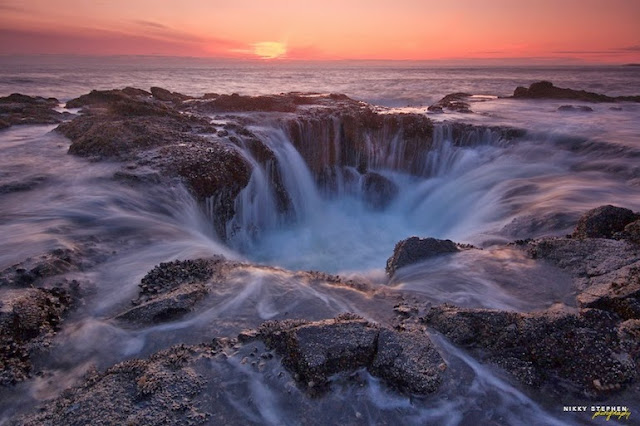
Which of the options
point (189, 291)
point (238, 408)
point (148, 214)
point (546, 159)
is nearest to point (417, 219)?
point (546, 159)

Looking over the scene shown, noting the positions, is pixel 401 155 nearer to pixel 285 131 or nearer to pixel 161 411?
pixel 285 131

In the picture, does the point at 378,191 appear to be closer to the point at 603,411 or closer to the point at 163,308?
the point at 163,308

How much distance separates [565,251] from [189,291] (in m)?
5.08

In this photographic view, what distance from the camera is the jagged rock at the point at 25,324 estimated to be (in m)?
3.45

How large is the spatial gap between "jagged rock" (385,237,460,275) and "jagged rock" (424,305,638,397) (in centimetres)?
193

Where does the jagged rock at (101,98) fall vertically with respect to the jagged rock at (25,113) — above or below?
above

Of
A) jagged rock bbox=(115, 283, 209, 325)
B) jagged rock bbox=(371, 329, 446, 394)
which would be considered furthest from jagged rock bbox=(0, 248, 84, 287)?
jagged rock bbox=(371, 329, 446, 394)

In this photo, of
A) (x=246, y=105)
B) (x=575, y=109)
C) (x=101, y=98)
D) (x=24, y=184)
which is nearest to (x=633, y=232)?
(x=24, y=184)

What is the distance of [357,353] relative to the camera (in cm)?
353

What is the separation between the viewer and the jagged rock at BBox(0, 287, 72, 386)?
345cm

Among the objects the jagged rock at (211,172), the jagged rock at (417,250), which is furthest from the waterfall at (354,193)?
the jagged rock at (417,250)

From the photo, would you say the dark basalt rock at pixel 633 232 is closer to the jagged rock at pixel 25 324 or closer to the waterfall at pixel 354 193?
the waterfall at pixel 354 193

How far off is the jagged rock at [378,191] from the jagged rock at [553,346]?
8724 millimetres

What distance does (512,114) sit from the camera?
1786cm
